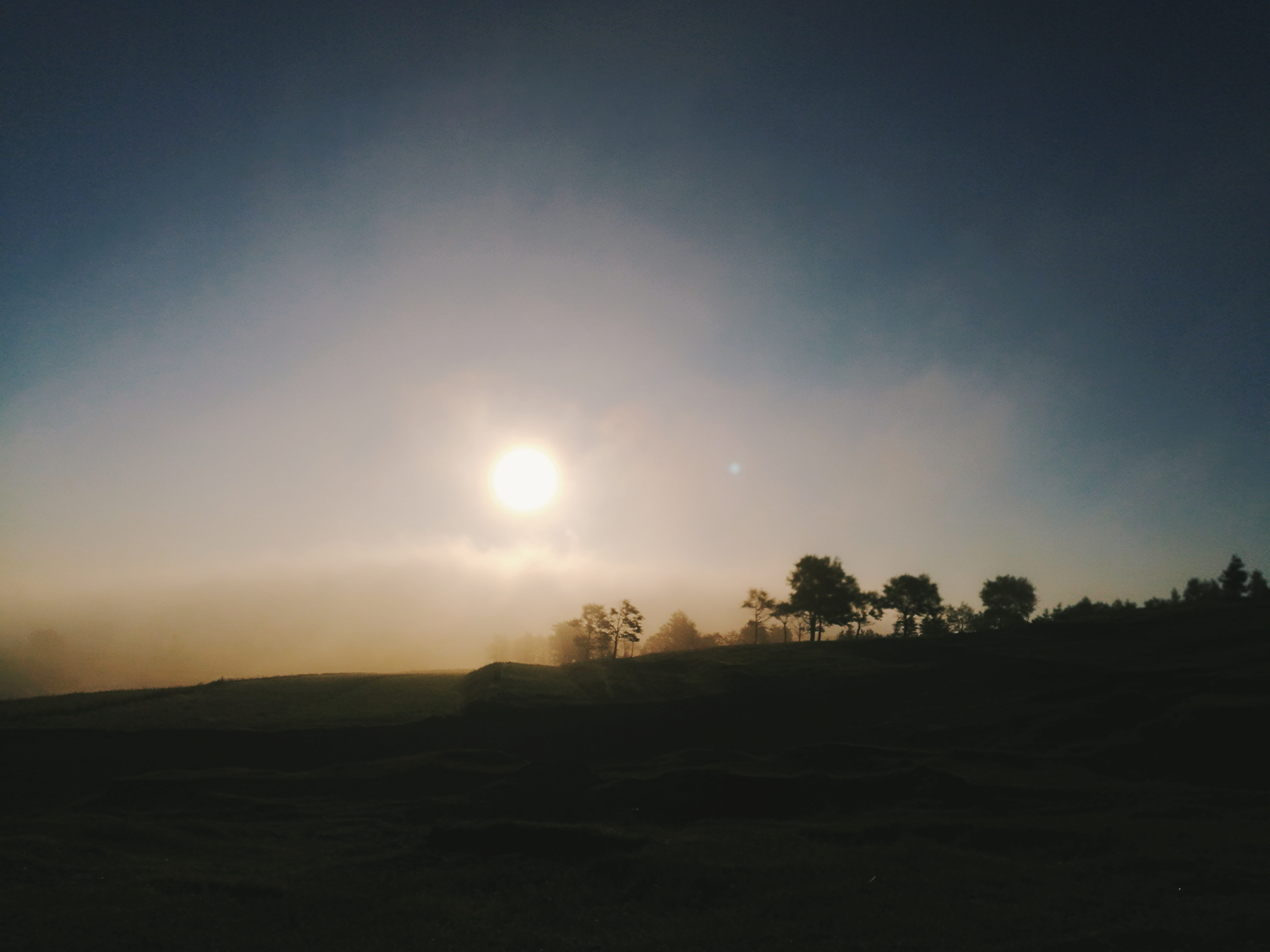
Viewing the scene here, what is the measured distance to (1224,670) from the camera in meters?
44.8

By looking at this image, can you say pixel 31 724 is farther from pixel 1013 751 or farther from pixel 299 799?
pixel 1013 751

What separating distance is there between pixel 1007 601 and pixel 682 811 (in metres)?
110

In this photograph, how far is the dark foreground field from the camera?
1642 cm

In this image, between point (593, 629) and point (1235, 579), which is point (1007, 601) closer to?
point (1235, 579)

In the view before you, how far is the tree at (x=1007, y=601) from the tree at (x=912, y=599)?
14.0 metres

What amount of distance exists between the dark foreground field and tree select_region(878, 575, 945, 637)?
46.3m

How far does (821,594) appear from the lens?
3920 inches

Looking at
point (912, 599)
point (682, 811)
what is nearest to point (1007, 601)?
point (912, 599)

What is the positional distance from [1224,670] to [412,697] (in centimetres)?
7062

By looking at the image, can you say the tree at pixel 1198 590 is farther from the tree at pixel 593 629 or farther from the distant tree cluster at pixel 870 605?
the tree at pixel 593 629

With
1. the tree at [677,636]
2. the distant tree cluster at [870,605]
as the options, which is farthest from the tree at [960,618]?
the tree at [677,636]

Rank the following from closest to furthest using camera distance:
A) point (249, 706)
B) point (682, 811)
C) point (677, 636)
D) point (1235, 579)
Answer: point (682, 811)
point (249, 706)
point (1235, 579)
point (677, 636)

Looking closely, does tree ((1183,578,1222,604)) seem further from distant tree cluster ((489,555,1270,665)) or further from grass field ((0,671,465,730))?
grass field ((0,671,465,730))

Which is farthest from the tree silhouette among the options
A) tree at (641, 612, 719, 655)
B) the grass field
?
the grass field
